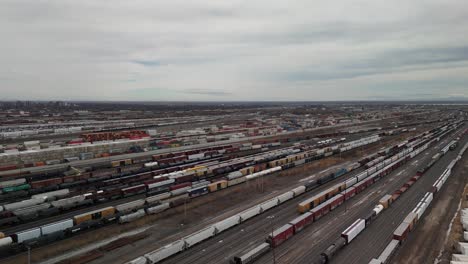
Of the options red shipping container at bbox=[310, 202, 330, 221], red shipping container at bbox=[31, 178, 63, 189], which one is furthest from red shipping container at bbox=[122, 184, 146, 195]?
red shipping container at bbox=[310, 202, 330, 221]

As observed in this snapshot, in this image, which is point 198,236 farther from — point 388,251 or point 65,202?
point 65,202

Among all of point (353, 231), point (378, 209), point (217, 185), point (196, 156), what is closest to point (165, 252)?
point (353, 231)

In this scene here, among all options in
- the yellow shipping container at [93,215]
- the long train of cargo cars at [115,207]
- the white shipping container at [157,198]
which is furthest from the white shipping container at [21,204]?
the white shipping container at [157,198]

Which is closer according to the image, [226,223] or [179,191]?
[226,223]

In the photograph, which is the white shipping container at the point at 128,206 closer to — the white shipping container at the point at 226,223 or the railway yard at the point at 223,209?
the railway yard at the point at 223,209

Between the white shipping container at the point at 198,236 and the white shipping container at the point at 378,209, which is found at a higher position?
the white shipping container at the point at 378,209

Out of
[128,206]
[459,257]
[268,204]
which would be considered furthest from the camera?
[128,206]
